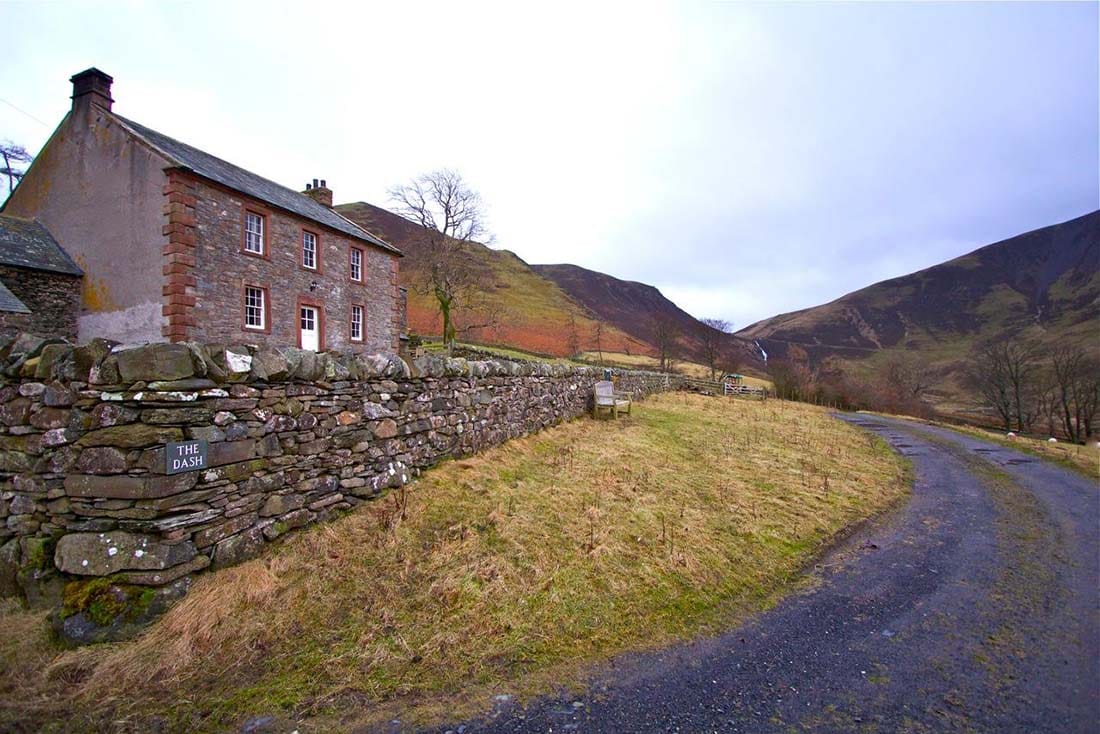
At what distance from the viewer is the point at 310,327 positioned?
20.7m

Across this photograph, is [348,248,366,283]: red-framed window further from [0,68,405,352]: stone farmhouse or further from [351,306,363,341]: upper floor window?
[0,68,405,352]: stone farmhouse

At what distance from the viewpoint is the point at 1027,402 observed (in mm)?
41344

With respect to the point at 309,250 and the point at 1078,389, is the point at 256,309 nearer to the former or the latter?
the point at 309,250

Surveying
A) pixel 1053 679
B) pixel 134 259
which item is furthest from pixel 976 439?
pixel 134 259

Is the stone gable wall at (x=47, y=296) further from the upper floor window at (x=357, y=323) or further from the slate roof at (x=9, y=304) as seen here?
the upper floor window at (x=357, y=323)

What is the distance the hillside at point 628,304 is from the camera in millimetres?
81125

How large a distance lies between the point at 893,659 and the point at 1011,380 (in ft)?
163

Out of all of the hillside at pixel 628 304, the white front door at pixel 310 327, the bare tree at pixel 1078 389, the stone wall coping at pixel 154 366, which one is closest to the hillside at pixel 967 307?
the hillside at pixel 628 304

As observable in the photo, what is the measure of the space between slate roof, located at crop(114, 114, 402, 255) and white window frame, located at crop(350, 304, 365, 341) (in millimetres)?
3422

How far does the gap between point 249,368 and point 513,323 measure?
5769 cm

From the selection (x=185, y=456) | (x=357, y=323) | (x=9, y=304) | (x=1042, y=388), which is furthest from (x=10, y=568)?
(x=1042, y=388)

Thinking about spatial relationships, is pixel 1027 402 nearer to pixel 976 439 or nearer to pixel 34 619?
pixel 976 439

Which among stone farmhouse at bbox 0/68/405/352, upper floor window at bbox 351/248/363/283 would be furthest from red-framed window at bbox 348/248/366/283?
stone farmhouse at bbox 0/68/405/352

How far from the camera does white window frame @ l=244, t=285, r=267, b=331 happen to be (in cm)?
1778
